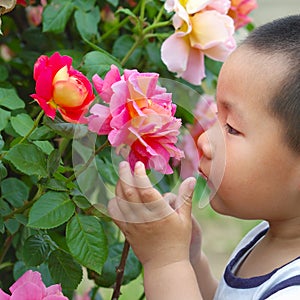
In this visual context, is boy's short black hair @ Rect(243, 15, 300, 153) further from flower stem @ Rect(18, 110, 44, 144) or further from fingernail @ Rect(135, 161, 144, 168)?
flower stem @ Rect(18, 110, 44, 144)

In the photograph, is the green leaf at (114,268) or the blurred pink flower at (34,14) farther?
the blurred pink flower at (34,14)

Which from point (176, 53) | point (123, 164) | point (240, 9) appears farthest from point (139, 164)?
point (240, 9)

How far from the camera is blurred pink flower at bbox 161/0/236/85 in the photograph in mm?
1378

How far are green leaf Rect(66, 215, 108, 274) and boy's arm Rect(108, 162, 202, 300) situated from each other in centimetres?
3

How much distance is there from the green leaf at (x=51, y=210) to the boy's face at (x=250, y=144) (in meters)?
Result: 0.18

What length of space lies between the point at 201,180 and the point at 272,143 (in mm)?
104

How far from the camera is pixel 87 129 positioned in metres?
1.12

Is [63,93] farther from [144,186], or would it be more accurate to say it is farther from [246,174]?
[246,174]

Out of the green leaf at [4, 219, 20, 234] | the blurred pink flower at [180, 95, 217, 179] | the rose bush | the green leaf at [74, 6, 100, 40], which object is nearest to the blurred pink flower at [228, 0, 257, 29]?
the rose bush

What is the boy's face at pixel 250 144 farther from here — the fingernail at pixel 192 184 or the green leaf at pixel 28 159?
the green leaf at pixel 28 159

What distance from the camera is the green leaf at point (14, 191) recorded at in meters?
1.32

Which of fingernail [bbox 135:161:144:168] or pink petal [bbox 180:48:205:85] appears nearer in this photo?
fingernail [bbox 135:161:144:168]

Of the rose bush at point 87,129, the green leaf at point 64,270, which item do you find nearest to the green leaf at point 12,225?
the rose bush at point 87,129

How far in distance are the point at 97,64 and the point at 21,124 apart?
0.51 ft
